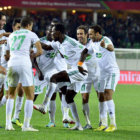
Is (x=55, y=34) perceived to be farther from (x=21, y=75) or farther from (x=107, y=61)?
(x=21, y=75)

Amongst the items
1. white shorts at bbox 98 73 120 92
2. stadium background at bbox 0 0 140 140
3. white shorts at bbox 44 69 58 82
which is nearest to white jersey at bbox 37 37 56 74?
white shorts at bbox 44 69 58 82

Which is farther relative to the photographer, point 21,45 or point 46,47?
point 46,47

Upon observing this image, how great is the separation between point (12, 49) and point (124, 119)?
4275mm

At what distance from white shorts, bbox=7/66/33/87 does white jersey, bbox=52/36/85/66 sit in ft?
4.01

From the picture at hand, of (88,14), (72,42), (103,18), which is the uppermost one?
(88,14)

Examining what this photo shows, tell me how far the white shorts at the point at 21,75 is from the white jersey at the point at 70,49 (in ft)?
4.01

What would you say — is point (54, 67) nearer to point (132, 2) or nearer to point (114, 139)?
point (114, 139)

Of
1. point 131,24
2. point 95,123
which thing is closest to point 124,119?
point 95,123

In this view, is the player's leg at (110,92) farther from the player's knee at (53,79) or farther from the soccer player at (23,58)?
the soccer player at (23,58)

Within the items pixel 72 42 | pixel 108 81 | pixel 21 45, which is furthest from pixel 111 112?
pixel 21 45

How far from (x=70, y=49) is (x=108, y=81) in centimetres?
96

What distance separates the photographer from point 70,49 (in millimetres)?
9781

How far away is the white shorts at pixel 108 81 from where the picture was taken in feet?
31.9

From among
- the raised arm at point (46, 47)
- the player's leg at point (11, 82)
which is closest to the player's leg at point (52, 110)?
the raised arm at point (46, 47)
